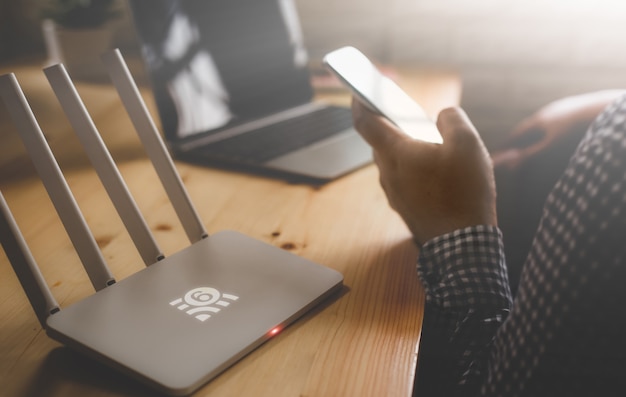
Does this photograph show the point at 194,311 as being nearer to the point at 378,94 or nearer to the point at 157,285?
the point at 157,285

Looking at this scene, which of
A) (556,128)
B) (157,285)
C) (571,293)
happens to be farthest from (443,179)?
(556,128)

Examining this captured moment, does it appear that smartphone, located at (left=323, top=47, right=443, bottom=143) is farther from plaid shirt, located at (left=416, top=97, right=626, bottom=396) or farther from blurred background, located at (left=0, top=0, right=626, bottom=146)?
blurred background, located at (left=0, top=0, right=626, bottom=146)

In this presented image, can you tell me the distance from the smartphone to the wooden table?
106 mm

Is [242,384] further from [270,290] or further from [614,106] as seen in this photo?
[614,106]

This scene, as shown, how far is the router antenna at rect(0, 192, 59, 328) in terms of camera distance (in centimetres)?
44

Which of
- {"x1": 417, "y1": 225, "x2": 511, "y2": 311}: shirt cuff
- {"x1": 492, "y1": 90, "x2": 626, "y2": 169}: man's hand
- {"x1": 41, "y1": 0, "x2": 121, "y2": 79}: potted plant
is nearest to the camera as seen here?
{"x1": 417, "y1": 225, "x2": 511, "y2": 311}: shirt cuff

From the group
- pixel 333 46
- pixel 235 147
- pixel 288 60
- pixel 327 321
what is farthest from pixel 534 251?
pixel 333 46

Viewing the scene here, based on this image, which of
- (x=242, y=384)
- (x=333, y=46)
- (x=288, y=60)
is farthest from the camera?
(x=333, y=46)

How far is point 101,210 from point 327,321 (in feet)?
1.22

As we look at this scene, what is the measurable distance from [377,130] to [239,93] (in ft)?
1.22

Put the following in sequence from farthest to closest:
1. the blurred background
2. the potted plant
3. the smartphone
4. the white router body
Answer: the blurred background < the potted plant < the smartphone < the white router body

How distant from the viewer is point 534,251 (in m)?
0.46

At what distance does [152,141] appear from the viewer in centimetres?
55

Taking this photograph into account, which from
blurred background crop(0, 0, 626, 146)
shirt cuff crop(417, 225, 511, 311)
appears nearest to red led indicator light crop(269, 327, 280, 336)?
shirt cuff crop(417, 225, 511, 311)
